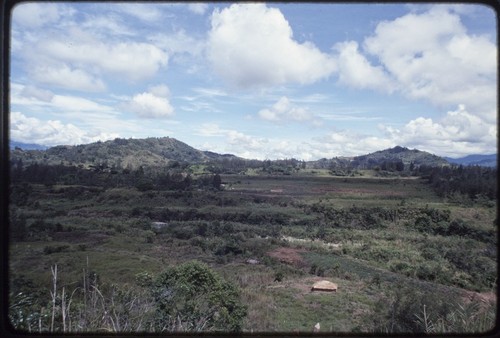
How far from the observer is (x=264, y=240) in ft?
45.6

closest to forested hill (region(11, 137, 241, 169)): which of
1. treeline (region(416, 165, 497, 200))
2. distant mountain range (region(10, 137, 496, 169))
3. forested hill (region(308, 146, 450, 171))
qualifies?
distant mountain range (region(10, 137, 496, 169))

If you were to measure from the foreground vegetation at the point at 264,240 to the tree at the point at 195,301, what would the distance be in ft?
0.09

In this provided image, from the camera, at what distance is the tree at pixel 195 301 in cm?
279

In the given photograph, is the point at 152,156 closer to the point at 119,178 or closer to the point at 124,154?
the point at 124,154

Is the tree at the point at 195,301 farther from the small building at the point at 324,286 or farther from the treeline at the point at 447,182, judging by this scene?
the treeline at the point at 447,182

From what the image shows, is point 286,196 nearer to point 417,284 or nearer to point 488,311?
point 417,284

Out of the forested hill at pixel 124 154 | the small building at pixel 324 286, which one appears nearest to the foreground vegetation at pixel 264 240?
the small building at pixel 324 286

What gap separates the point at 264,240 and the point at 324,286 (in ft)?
8.59

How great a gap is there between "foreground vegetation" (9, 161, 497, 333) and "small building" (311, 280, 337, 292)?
13.1 inches

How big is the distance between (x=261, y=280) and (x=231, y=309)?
275 inches

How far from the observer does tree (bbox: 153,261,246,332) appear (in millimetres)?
2790

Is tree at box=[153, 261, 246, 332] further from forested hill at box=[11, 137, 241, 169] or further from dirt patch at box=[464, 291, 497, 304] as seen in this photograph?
forested hill at box=[11, 137, 241, 169]

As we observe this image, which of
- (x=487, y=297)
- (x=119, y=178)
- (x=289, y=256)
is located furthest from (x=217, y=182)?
(x=487, y=297)

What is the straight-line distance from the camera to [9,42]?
1.29 metres
